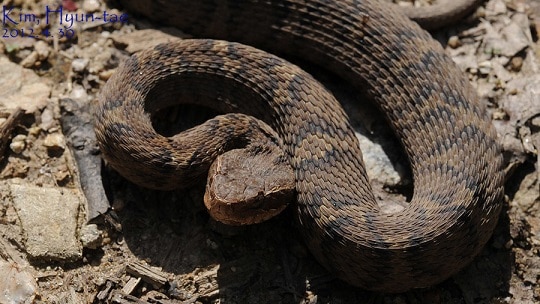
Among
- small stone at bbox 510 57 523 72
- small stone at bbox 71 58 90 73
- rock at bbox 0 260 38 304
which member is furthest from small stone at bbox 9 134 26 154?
small stone at bbox 510 57 523 72

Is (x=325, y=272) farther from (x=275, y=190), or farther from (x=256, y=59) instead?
(x=256, y=59)

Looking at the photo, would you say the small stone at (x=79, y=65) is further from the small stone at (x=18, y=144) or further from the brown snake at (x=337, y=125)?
the small stone at (x=18, y=144)

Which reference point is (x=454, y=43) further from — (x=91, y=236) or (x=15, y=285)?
(x=15, y=285)

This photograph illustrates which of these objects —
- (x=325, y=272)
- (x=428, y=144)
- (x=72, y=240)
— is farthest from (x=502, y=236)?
(x=72, y=240)

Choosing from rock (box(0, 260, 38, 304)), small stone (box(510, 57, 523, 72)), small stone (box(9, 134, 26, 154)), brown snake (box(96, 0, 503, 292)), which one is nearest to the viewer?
rock (box(0, 260, 38, 304))

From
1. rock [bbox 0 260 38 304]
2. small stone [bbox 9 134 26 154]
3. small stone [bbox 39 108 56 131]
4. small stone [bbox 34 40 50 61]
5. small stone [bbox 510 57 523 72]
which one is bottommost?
rock [bbox 0 260 38 304]

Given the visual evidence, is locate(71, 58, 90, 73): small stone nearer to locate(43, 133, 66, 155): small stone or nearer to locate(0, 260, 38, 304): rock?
locate(43, 133, 66, 155): small stone
